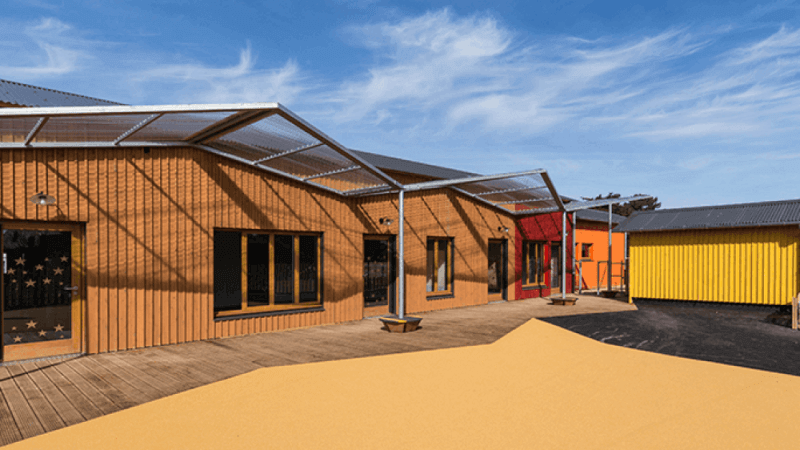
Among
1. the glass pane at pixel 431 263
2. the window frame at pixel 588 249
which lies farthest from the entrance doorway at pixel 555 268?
the glass pane at pixel 431 263

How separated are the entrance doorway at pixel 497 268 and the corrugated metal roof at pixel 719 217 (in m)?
3.99

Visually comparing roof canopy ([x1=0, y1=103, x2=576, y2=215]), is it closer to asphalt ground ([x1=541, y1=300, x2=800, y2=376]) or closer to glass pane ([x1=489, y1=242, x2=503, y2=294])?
asphalt ground ([x1=541, y1=300, x2=800, y2=376])

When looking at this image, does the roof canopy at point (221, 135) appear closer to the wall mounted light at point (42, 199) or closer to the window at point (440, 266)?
the wall mounted light at point (42, 199)

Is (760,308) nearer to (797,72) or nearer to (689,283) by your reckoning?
(689,283)

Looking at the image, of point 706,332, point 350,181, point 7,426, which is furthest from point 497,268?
point 7,426

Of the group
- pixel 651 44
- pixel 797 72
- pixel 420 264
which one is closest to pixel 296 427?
pixel 420 264

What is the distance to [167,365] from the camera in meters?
6.02

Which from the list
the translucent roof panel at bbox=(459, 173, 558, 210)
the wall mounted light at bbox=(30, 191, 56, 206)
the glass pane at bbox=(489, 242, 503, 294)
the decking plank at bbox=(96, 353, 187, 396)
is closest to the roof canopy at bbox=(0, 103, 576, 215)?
the wall mounted light at bbox=(30, 191, 56, 206)

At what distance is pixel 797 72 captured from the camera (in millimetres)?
13500

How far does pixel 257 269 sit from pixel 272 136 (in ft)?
9.41

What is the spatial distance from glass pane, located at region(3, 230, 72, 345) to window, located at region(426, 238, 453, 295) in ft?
27.4

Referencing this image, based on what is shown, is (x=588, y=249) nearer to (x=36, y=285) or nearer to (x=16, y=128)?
(x=36, y=285)

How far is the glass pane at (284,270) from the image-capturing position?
9.04m

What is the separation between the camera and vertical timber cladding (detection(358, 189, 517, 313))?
451 inches
